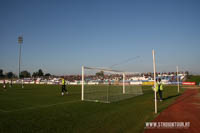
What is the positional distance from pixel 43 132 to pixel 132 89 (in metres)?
20.0

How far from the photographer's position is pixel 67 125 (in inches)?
271

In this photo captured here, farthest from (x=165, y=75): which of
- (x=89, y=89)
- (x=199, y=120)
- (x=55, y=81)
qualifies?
(x=199, y=120)

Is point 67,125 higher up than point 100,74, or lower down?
lower down

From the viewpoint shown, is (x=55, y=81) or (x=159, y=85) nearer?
(x=159, y=85)

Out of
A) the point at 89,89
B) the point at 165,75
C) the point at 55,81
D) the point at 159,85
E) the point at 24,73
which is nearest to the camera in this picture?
the point at 159,85

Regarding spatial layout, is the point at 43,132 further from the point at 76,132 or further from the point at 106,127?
the point at 106,127

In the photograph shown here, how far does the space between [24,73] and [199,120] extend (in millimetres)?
145055

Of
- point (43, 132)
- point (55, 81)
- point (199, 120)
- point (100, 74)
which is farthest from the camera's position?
point (55, 81)

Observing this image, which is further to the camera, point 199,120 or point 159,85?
point 159,85

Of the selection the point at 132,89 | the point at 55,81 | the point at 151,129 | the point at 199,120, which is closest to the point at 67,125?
the point at 151,129

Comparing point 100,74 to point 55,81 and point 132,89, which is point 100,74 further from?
point 55,81

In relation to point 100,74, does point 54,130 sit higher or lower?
lower

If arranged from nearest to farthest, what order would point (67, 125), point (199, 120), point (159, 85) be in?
1. point (67, 125)
2. point (199, 120)
3. point (159, 85)

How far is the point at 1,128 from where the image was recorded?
250 inches
